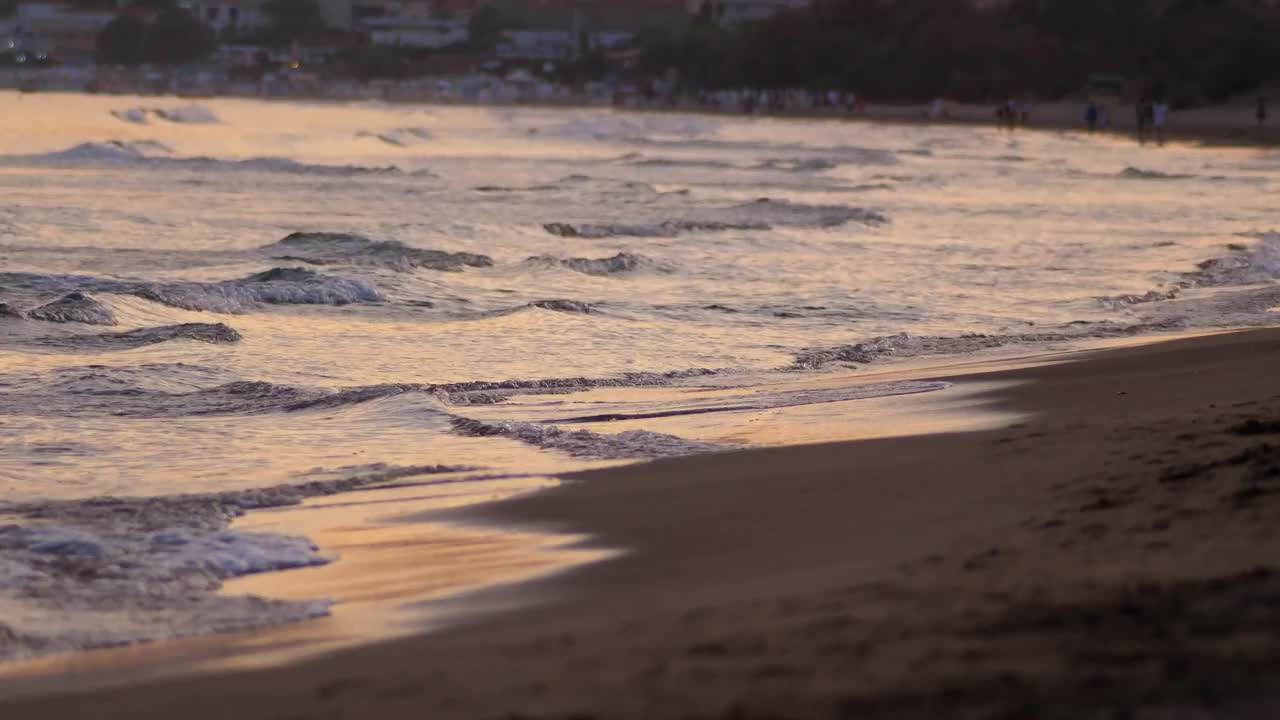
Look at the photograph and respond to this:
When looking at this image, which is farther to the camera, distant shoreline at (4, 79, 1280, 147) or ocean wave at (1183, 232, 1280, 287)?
distant shoreline at (4, 79, 1280, 147)

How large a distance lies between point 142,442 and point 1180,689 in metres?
5.96

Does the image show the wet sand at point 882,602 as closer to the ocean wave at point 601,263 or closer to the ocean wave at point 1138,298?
the ocean wave at point 1138,298

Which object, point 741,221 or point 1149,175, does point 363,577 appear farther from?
point 1149,175

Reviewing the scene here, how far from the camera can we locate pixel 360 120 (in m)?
100

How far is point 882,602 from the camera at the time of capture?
176 inches

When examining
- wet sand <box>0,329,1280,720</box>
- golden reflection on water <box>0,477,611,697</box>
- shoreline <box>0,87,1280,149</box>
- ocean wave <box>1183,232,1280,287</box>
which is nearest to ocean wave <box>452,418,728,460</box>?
wet sand <box>0,329,1280,720</box>

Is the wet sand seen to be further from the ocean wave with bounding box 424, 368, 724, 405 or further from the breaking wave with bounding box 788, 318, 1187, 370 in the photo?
the breaking wave with bounding box 788, 318, 1187, 370

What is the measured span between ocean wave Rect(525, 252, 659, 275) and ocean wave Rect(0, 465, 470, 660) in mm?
10842

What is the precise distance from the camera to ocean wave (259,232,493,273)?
1844 centimetres

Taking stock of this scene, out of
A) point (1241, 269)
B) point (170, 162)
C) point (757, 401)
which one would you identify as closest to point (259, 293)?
point (757, 401)

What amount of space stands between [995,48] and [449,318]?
10221 cm

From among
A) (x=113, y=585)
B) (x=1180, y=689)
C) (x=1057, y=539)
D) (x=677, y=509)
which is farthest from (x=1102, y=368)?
(x=1180, y=689)

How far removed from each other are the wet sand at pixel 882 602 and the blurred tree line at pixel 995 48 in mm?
81753

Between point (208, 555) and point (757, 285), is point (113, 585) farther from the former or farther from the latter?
point (757, 285)
